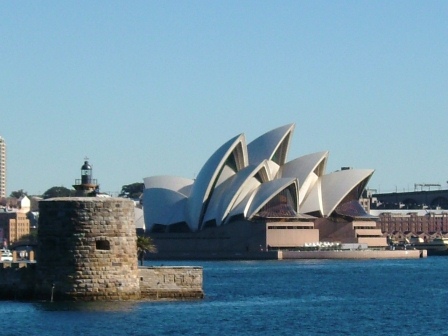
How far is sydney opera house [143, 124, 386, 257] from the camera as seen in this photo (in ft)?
334

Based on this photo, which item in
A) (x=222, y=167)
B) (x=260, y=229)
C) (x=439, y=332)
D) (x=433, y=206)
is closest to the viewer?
(x=439, y=332)

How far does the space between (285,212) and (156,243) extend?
11831 millimetres

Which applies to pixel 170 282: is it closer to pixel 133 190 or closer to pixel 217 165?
pixel 217 165

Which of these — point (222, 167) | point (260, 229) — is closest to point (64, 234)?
point (222, 167)

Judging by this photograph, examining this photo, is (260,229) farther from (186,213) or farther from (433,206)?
(433,206)

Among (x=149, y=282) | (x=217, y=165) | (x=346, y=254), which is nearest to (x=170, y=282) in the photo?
(x=149, y=282)

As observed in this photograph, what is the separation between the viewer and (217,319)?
33219mm

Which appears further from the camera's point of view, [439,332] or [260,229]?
[260,229]

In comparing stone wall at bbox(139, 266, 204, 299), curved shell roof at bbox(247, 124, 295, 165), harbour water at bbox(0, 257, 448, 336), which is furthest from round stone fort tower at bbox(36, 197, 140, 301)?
curved shell roof at bbox(247, 124, 295, 165)

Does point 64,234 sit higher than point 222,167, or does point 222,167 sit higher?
point 222,167

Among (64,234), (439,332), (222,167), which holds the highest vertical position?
(222,167)

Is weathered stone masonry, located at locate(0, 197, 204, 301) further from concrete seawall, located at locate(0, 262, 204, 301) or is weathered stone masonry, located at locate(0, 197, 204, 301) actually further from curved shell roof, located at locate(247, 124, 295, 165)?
curved shell roof, located at locate(247, 124, 295, 165)

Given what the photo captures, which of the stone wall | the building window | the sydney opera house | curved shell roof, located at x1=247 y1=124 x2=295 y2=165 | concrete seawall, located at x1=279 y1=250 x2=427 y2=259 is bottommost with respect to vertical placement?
the stone wall

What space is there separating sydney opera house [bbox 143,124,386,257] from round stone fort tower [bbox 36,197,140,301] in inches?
2556
